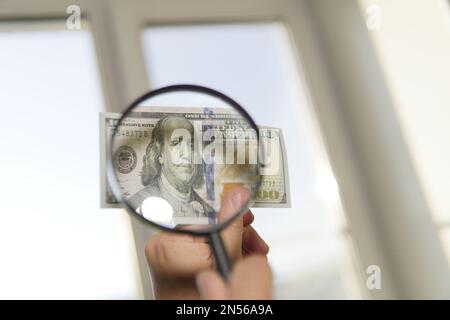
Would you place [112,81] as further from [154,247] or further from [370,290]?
[370,290]

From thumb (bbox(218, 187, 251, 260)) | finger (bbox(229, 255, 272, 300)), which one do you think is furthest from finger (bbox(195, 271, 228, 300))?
thumb (bbox(218, 187, 251, 260))

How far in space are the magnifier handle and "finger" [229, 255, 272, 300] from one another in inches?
0.5

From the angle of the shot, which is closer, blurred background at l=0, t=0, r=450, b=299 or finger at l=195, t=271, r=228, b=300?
finger at l=195, t=271, r=228, b=300

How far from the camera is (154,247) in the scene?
103 cm

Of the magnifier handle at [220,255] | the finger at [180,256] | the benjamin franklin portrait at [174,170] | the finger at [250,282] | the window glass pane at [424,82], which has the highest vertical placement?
the window glass pane at [424,82]

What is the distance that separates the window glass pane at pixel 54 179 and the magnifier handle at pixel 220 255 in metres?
0.70

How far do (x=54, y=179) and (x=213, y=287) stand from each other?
2.99ft

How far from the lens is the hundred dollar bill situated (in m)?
1.02

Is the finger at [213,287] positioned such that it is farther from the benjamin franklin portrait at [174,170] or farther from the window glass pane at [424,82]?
the window glass pane at [424,82]

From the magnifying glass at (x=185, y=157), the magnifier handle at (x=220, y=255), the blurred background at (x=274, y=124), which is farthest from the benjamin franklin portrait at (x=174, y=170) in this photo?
the blurred background at (x=274, y=124)

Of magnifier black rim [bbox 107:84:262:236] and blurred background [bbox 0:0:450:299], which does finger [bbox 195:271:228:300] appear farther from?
blurred background [bbox 0:0:450:299]

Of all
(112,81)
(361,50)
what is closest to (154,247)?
(112,81)

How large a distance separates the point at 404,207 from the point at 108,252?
916 millimetres

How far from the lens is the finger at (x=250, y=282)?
77 cm
